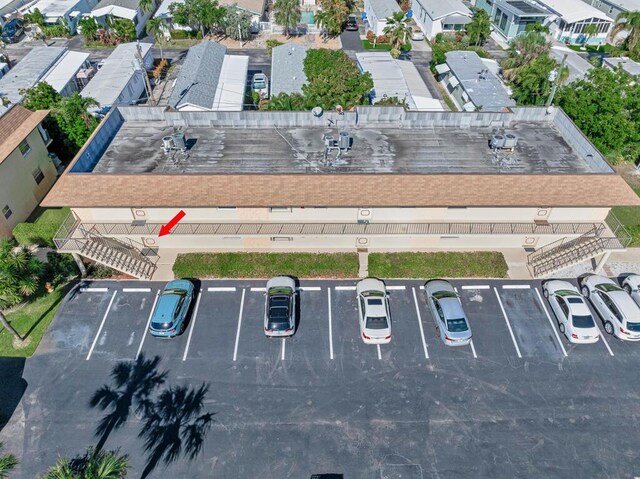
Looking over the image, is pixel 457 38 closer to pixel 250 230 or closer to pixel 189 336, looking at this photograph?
pixel 250 230

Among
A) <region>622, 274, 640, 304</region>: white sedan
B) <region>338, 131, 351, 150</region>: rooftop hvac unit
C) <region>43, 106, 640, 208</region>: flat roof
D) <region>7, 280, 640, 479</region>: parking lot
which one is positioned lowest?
<region>7, 280, 640, 479</region>: parking lot

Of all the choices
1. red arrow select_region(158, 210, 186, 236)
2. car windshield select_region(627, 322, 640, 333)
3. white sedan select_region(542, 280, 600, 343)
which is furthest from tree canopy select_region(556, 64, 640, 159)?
red arrow select_region(158, 210, 186, 236)

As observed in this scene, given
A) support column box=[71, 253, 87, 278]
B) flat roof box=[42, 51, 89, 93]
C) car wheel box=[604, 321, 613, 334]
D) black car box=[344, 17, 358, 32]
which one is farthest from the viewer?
black car box=[344, 17, 358, 32]

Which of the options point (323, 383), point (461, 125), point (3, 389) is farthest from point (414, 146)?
point (3, 389)

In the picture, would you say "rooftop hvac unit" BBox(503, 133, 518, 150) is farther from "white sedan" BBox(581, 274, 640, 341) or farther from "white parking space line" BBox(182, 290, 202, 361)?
"white parking space line" BBox(182, 290, 202, 361)

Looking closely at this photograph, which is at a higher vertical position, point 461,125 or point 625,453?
point 461,125

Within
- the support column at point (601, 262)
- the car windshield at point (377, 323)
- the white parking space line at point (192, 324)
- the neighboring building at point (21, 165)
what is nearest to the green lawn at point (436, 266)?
the car windshield at point (377, 323)
